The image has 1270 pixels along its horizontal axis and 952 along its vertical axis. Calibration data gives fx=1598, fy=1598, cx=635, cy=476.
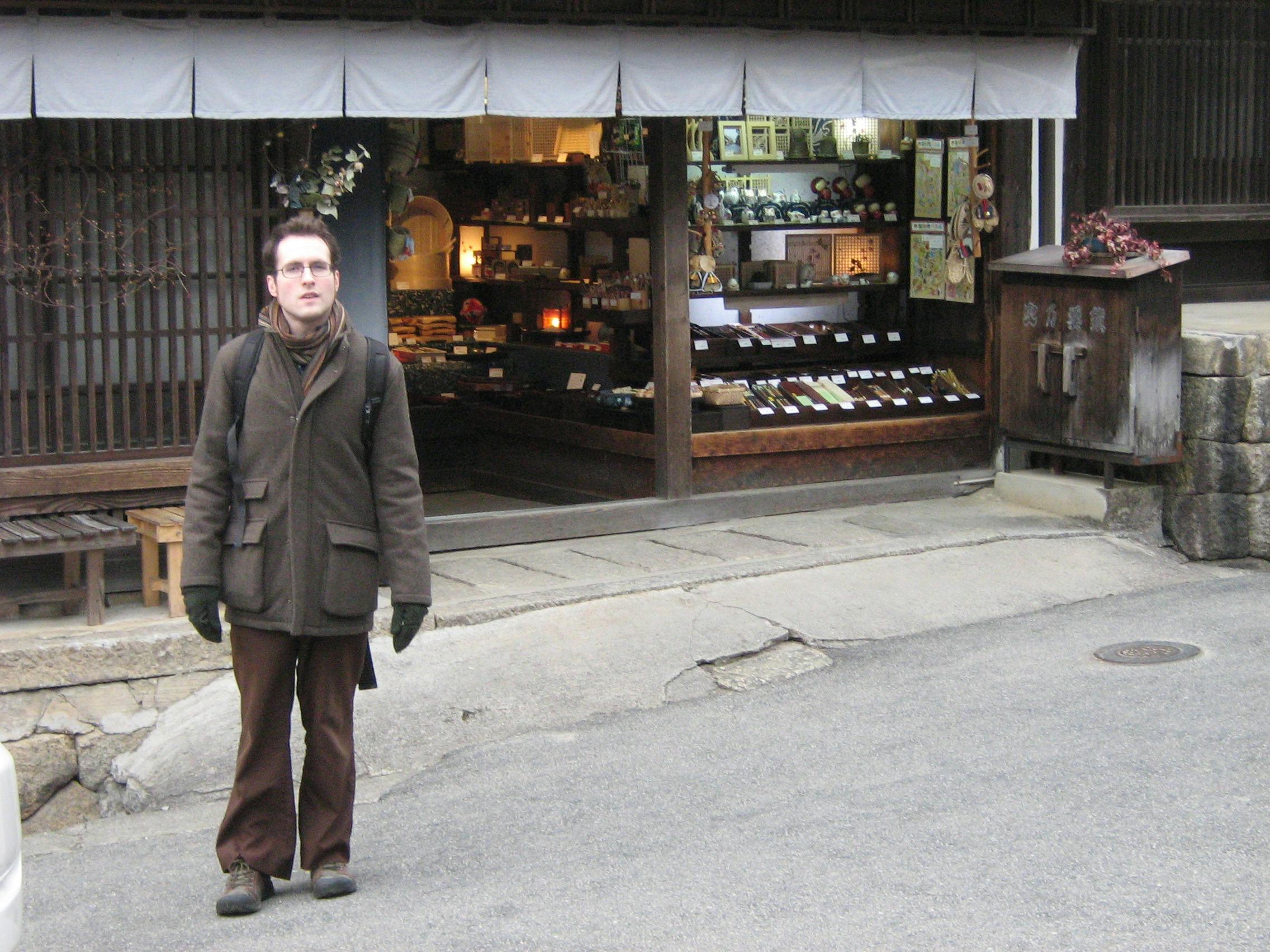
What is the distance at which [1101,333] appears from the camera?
32.6 ft

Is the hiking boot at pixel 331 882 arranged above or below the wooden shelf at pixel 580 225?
below

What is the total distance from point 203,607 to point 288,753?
58cm

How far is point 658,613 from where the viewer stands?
8430 mm

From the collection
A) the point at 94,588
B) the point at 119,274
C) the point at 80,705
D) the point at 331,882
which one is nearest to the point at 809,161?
the point at 119,274

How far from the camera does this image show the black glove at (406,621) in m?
5.11

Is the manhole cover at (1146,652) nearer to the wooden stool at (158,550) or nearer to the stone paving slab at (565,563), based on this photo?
the stone paving slab at (565,563)

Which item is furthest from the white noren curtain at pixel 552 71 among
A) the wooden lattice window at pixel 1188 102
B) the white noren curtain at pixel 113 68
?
the wooden lattice window at pixel 1188 102

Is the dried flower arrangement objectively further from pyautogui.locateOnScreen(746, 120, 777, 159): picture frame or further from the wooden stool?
the wooden stool

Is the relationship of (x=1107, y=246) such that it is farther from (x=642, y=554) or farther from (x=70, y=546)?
(x=70, y=546)

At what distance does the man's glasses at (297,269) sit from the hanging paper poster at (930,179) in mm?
7430

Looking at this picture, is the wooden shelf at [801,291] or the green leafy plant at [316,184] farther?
the wooden shelf at [801,291]

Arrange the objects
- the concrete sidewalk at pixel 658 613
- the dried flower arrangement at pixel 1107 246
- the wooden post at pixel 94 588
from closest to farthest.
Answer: the concrete sidewalk at pixel 658 613 → the wooden post at pixel 94 588 → the dried flower arrangement at pixel 1107 246

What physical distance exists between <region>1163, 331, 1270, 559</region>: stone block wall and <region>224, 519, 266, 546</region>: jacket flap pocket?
6874mm

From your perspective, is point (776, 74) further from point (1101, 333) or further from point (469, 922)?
point (469, 922)
